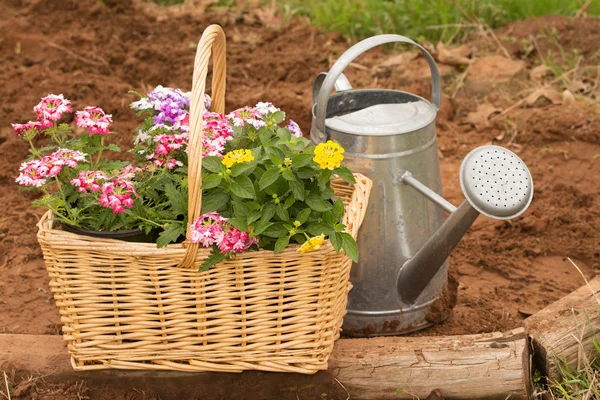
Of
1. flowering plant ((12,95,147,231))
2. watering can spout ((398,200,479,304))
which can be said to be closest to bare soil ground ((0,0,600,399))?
watering can spout ((398,200,479,304))

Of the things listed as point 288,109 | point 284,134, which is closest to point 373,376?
point 284,134

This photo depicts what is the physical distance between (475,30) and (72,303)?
3.01 meters

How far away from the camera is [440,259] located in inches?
82.9

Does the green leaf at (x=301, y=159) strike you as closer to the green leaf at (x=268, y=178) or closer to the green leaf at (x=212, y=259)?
the green leaf at (x=268, y=178)

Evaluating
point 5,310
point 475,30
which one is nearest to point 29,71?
point 5,310

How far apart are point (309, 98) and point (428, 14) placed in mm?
985

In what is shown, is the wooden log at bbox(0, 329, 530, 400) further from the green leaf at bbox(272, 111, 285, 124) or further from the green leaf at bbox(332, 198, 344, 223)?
the green leaf at bbox(272, 111, 285, 124)

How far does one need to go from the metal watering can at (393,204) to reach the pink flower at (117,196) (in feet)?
1.79

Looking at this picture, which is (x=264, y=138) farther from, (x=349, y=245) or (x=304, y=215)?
(x=349, y=245)

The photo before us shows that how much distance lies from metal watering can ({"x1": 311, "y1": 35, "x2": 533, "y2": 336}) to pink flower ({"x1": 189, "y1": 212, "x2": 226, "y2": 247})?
1.51ft

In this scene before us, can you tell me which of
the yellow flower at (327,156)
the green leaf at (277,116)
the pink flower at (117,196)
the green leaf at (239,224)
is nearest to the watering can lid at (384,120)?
the green leaf at (277,116)

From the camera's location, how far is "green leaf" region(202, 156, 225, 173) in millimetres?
1782

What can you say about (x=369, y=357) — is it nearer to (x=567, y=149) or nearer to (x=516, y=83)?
(x=567, y=149)

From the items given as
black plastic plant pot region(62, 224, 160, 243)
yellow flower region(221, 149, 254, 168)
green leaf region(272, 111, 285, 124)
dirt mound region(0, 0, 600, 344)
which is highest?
yellow flower region(221, 149, 254, 168)
